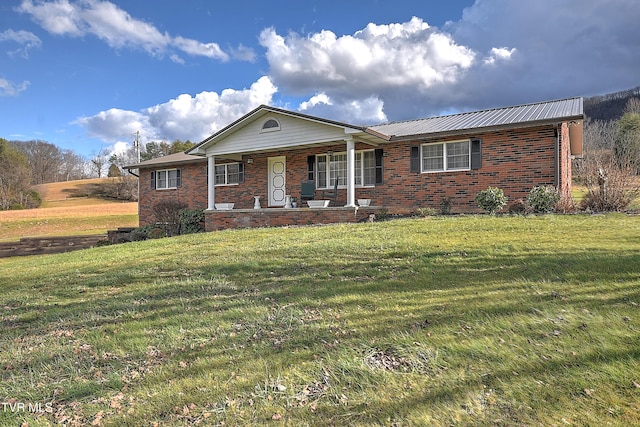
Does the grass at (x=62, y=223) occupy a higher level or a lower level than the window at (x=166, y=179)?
lower

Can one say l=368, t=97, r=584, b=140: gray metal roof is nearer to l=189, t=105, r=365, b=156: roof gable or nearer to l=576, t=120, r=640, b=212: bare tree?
l=576, t=120, r=640, b=212: bare tree

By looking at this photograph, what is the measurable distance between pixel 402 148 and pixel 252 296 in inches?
402

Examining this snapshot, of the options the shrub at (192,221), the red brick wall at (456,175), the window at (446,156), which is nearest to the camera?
the red brick wall at (456,175)

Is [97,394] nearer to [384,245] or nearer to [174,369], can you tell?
[174,369]

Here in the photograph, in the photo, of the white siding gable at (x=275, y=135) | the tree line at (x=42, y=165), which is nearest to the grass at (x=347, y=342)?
the white siding gable at (x=275, y=135)

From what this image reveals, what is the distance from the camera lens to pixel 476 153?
12.3m

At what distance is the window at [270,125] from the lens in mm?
14539

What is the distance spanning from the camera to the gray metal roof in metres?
11.2

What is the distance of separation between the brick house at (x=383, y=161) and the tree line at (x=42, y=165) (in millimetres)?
28269

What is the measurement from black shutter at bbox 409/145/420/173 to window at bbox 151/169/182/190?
11.7 metres

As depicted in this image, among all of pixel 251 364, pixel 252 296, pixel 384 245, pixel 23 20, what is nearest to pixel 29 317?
pixel 252 296

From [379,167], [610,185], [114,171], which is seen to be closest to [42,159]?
[114,171]

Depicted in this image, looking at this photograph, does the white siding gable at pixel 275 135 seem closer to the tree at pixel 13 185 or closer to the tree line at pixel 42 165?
the tree line at pixel 42 165

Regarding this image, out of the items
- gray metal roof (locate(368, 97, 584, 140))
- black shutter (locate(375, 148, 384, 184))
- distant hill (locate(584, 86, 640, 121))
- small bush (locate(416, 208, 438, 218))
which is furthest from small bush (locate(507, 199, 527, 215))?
distant hill (locate(584, 86, 640, 121))
